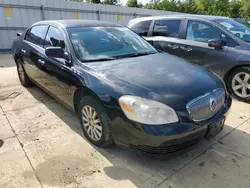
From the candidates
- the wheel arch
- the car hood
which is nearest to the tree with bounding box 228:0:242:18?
the car hood

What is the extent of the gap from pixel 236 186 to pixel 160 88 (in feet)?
3.82

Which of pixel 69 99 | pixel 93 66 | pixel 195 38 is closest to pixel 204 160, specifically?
pixel 93 66

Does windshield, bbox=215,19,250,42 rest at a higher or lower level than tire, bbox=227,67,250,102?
higher

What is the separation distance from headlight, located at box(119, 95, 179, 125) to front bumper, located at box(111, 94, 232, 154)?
0.15 feet

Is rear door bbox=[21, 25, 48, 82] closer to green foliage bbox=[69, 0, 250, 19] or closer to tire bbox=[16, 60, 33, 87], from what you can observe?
tire bbox=[16, 60, 33, 87]

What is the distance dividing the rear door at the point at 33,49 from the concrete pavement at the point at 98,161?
1.01 meters

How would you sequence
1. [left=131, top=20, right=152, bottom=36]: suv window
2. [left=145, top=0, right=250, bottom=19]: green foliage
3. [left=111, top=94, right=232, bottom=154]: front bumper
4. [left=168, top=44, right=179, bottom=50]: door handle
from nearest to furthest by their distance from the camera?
1. [left=111, top=94, right=232, bottom=154]: front bumper
2. [left=168, top=44, right=179, bottom=50]: door handle
3. [left=131, top=20, right=152, bottom=36]: suv window
4. [left=145, top=0, right=250, bottom=19]: green foliage

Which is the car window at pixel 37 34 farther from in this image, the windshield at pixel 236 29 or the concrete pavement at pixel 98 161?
the windshield at pixel 236 29

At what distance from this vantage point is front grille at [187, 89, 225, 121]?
2096 millimetres

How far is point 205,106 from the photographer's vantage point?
2.20 metres

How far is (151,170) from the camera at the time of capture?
2262mm

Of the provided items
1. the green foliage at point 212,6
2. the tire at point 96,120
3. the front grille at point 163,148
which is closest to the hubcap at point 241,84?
the front grille at point 163,148

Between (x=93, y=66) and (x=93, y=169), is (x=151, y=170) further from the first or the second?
(x=93, y=66)

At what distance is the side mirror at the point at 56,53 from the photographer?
2.73m
